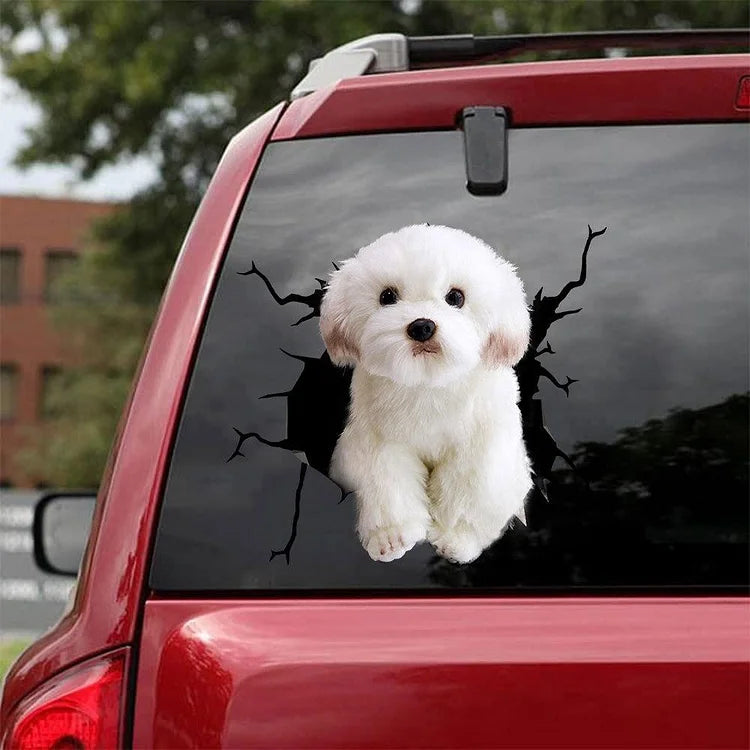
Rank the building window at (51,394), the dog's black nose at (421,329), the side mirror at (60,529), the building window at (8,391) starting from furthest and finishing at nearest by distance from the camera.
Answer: the building window at (8,391) < the building window at (51,394) < the side mirror at (60,529) < the dog's black nose at (421,329)

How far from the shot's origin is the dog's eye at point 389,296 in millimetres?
1867

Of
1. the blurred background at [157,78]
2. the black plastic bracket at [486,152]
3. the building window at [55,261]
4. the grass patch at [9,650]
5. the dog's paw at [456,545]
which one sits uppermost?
the building window at [55,261]

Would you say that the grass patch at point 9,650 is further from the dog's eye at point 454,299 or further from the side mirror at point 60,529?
the dog's eye at point 454,299

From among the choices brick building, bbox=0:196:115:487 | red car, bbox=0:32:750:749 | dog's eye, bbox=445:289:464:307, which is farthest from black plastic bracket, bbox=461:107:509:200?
brick building, bbox=0:196:115:487

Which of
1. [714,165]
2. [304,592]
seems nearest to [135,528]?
[304,592]

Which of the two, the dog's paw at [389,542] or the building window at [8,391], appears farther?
the building window at [8,391]

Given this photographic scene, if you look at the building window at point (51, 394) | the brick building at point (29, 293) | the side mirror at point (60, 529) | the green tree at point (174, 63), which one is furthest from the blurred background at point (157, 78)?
the brick building at point (29, 293)

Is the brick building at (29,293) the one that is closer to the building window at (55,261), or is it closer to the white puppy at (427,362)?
the building window at (55,261)

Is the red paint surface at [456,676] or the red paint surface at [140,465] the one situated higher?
the red paint surface at [140,465]

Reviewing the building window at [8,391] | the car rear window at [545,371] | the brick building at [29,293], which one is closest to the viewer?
the car rear window at [545,371]

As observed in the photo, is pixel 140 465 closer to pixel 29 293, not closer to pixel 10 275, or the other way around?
pixel 29 293

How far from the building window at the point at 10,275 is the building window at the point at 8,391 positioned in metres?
2.24

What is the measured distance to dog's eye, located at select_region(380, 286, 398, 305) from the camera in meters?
1.87

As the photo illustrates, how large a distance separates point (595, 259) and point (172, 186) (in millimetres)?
15635
